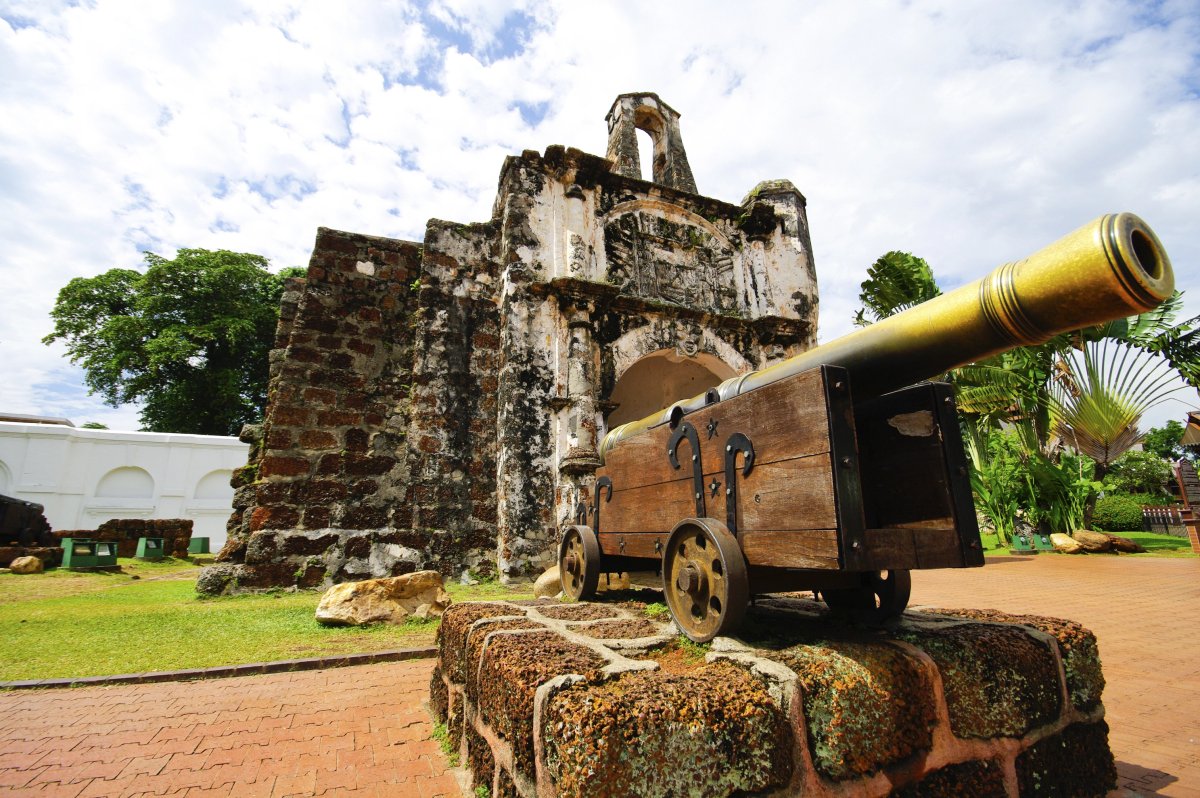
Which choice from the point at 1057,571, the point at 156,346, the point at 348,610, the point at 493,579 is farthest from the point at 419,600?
the point at 156,346

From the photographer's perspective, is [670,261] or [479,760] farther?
[670,261]

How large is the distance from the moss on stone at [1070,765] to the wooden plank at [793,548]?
0.91m

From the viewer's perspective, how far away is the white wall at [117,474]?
18031 mm

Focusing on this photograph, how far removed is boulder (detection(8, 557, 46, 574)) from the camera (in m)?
9.23

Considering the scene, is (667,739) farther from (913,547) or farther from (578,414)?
(578,414)

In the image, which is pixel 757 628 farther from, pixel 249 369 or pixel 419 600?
pixel 249 369

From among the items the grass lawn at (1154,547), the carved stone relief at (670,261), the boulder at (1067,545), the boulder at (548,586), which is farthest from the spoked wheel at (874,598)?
the boulder at (1067,545)

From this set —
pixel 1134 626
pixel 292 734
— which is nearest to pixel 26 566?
pixel 292 734

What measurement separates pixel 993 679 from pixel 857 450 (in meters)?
0.84

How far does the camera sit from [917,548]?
1.90 metres

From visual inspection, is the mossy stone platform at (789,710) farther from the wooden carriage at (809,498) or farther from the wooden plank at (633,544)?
the wooden plank at (633,544)

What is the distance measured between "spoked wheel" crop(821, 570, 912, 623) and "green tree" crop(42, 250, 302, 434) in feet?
86.0

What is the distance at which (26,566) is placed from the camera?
365 inches

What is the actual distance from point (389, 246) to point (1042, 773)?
757 cm
